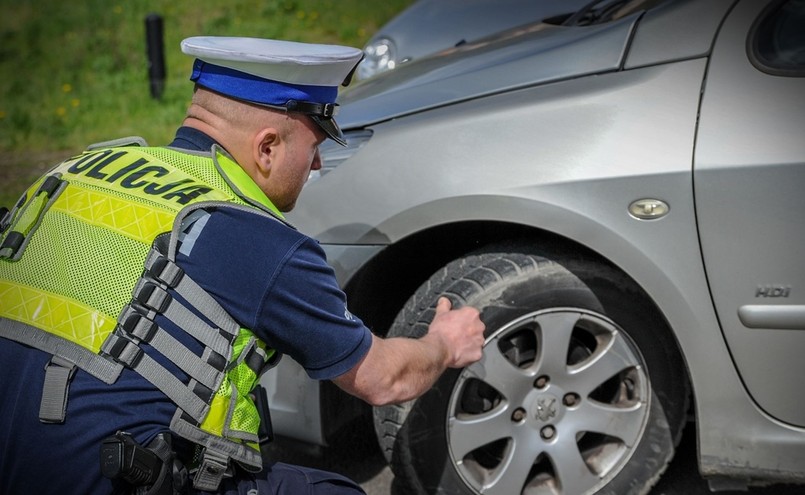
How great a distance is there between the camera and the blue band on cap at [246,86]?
2.16 metres

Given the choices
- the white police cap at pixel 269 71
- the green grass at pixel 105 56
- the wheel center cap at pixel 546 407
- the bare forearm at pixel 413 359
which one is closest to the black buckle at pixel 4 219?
the white police cap at pixel 269 71

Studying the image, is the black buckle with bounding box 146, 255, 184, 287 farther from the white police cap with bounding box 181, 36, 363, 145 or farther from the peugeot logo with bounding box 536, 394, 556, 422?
Answer: the peugeot logo with bounding box 536, 394, 556, 422

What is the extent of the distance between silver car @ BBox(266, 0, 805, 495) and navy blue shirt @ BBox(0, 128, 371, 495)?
2.64 ft

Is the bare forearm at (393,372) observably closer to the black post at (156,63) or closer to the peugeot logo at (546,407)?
the peugeot logo at (546,407)

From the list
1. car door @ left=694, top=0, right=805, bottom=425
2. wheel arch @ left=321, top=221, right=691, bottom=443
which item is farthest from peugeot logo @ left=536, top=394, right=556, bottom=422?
car door @ left=694, top=0, right=805, bottom=425

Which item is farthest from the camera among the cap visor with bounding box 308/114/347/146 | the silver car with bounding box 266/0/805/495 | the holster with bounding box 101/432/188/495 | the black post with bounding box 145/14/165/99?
the black post with bounding box 145/14/165/99

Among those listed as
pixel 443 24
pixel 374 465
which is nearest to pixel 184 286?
pixel 374 465

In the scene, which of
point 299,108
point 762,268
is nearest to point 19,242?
point 299,108

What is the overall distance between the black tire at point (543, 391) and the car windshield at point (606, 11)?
85 centimetres

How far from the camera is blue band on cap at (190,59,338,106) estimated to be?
2.16m

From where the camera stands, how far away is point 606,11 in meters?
3.32

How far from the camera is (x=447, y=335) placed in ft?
7.90

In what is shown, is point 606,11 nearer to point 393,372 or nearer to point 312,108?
point 312,108

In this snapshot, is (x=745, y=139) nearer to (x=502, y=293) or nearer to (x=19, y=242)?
(x=502, y=293)
